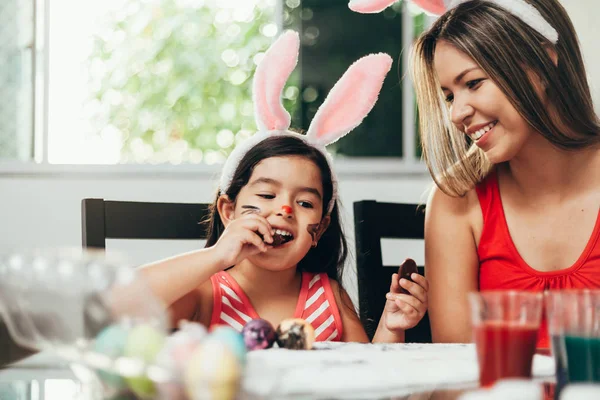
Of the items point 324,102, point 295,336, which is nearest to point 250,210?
point 324,102

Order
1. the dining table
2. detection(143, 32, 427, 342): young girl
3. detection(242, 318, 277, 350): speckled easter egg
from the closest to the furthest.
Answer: the dining table
detection(242, 318, 277, 350): speckled easter egg
detection(143, 32, 427, 342): young girl

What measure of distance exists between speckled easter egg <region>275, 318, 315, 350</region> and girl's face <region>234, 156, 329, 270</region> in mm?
387

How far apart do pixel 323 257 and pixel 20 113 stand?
5.85ft

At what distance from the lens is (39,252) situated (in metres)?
0.63

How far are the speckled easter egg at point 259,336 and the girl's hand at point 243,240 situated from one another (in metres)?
0.32

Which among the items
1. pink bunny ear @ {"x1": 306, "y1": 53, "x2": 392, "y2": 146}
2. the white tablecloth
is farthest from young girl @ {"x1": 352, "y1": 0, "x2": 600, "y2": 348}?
the white tablecloth

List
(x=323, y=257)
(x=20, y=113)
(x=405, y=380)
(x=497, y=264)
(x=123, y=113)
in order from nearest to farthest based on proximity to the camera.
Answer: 1. (x=405, y=380)
2. (x=497, y=264)
3. (x=323, y=257)
4. (x=20, y=113)
5. (x=123, y=113)

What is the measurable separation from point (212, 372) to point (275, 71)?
2.99 feet

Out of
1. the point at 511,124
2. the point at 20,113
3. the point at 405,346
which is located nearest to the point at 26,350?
the point at 405,346

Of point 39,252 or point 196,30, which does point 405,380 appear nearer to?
point 39,252

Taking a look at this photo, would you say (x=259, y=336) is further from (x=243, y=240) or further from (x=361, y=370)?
(x=243, y=240)

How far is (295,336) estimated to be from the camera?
0.92 m

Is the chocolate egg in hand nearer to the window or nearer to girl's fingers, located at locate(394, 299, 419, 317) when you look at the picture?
girl's fingers, located at locate(394, 299, 419, 317)

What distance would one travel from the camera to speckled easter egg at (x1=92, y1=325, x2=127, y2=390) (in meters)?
0.58
